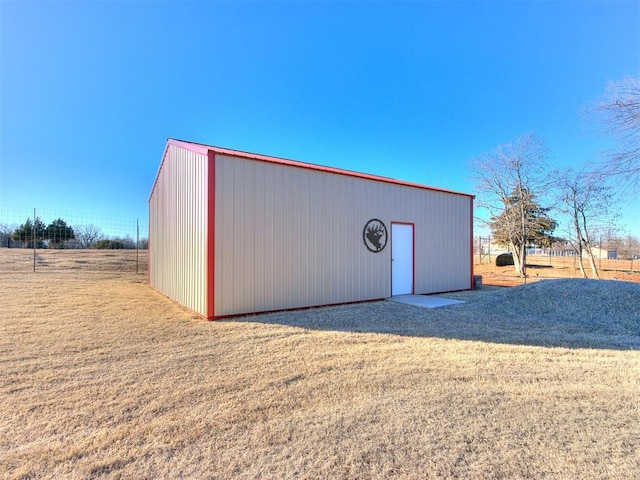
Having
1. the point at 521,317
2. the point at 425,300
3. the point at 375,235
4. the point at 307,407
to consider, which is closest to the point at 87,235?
the point at 375,235

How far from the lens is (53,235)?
47.8 feet

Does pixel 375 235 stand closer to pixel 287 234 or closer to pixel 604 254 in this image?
Result: pixel 287 234

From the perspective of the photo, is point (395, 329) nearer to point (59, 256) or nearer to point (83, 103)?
point (83, 103)

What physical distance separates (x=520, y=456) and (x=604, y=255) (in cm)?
4839

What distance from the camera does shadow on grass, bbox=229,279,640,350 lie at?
4805mm

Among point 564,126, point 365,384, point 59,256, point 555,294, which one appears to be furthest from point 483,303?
point 59,256

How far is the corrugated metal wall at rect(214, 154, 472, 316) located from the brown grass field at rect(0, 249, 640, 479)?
163 centimetres

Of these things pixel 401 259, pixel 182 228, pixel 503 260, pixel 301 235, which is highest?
pixel 182 228

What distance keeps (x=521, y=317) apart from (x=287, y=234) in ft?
17.0

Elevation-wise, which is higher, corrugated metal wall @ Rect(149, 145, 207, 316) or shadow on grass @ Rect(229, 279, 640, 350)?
corrugated metal wall @ Rect(149, 145, 207, 316)

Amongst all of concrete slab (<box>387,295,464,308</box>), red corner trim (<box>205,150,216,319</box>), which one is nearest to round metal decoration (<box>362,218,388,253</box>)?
concrete slab (<box>387,295,464,308</box>)

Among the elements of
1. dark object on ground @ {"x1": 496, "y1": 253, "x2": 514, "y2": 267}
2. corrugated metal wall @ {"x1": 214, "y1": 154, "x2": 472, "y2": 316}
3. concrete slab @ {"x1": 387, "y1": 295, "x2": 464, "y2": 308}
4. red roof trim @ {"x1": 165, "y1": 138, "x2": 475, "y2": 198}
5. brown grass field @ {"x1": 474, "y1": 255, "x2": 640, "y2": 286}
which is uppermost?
red roof trim @ {"x1": 165, "y1": 138, "x2": 475, "y2": 198}

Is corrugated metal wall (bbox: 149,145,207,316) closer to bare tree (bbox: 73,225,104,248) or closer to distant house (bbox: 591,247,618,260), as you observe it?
bare tree (bbox: 73,225,104,248)

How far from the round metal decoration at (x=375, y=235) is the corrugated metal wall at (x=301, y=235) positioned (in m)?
0.15
